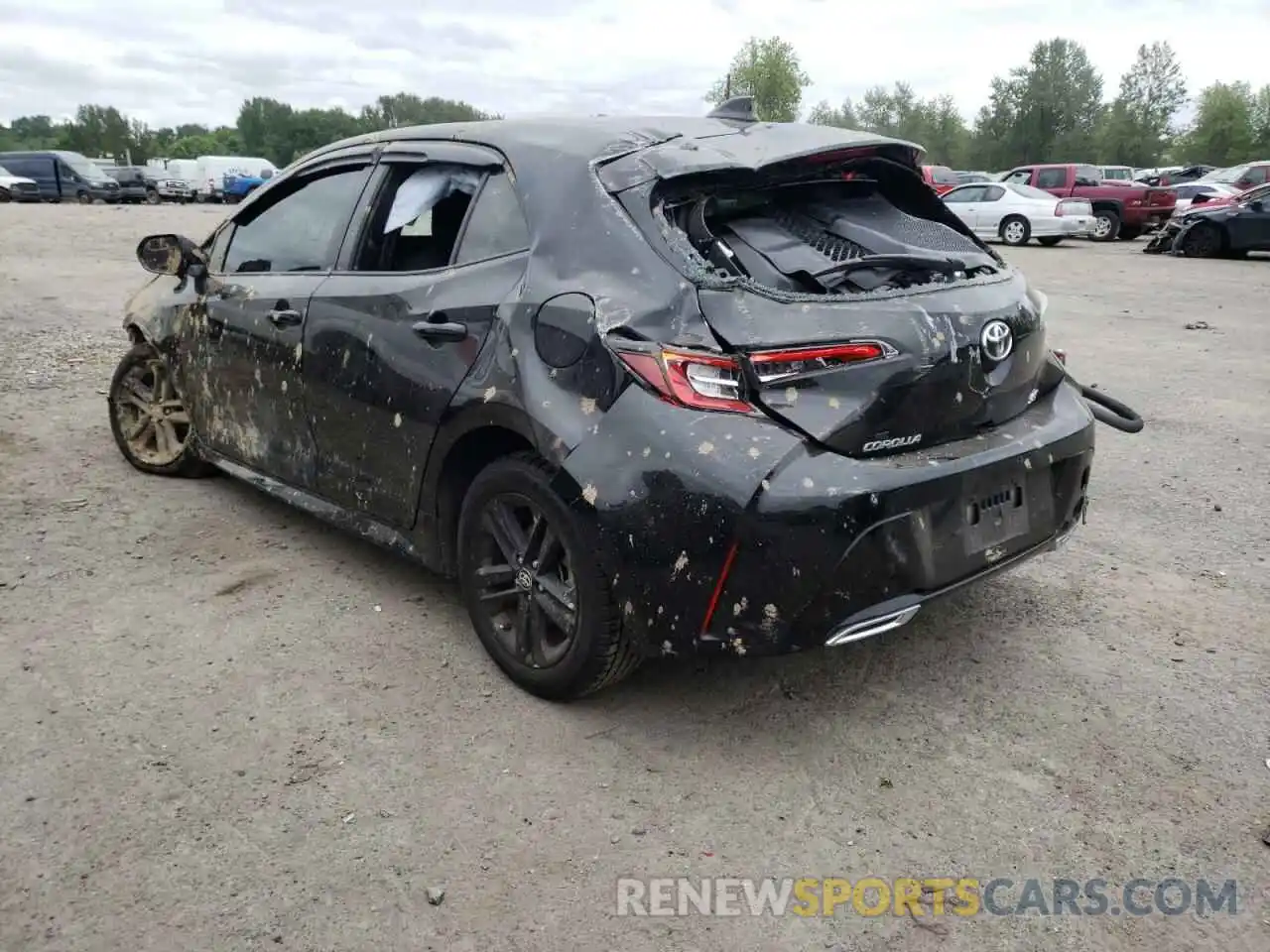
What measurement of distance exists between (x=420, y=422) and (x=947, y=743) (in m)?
1.83

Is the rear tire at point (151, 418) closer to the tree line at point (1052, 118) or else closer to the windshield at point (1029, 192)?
the windshield at point (1029, 192)

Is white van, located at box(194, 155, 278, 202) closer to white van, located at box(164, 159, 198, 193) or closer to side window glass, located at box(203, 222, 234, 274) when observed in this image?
white van, located at box(164, 159, 198, 193)

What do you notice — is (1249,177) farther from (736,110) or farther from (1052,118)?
(1052,118)

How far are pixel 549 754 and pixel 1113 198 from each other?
23873 mm

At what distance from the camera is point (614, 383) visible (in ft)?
8.62

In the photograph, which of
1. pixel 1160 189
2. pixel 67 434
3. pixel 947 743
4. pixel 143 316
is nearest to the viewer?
pixel 947 743

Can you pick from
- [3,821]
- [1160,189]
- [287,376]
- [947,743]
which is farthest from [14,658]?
[1160,189]

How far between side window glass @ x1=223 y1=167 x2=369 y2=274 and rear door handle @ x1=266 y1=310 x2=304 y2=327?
17cm

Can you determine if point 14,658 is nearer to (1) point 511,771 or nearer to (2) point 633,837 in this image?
(1) point 511,771

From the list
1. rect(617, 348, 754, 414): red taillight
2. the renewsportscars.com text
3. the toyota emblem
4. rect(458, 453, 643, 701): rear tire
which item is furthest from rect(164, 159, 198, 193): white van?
the renewsportscars.com text

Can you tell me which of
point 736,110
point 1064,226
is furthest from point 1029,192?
point 736,110

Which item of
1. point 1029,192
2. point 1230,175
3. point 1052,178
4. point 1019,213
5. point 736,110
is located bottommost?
point 1019,213

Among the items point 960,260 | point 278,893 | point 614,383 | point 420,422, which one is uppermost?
point 960,260

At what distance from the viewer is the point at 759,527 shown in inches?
96.4
